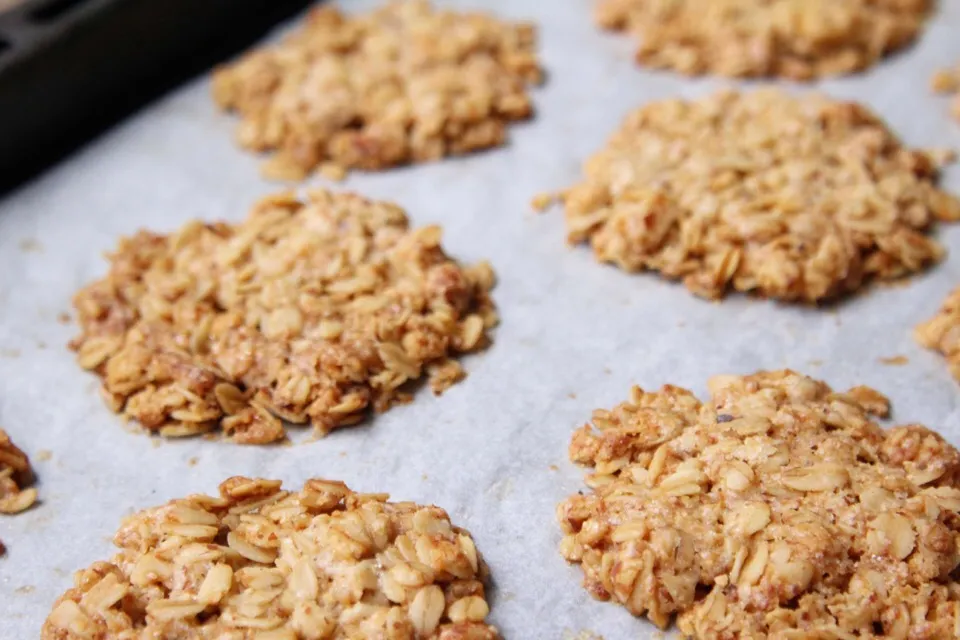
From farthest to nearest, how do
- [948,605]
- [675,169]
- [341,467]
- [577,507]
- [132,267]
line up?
[675,169]
[132,267]
[341,467]
[577,507]
[948,605]

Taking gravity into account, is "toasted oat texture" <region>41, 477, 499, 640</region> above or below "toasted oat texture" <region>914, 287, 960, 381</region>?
below

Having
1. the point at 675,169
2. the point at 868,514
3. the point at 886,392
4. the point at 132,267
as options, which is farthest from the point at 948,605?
the point at 132,267

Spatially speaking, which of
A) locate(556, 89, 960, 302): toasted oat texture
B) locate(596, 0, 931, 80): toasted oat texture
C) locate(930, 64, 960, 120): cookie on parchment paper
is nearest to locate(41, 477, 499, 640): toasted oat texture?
locate(556, 89, 960, 302): toasted oat texture

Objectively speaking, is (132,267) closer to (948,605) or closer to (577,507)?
(577,507)

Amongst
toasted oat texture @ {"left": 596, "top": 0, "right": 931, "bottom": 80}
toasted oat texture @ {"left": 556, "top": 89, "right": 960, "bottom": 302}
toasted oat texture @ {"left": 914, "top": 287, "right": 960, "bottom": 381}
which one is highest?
toasted oat texture @ {"left": 596, "top": 0, "right": 931, "bottom": 80}

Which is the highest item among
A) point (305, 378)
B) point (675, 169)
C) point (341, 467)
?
point (675, 169)

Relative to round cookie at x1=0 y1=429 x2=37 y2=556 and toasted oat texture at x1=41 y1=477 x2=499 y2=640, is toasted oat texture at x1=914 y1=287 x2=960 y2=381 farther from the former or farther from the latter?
round cookie at x1=0 y1=429 x2=37 y2=556

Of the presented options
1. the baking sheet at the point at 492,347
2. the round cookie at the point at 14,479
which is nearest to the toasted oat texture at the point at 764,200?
the baking sheet at the point at 492,347

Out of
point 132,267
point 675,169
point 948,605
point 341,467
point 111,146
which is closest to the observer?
point 948,605
